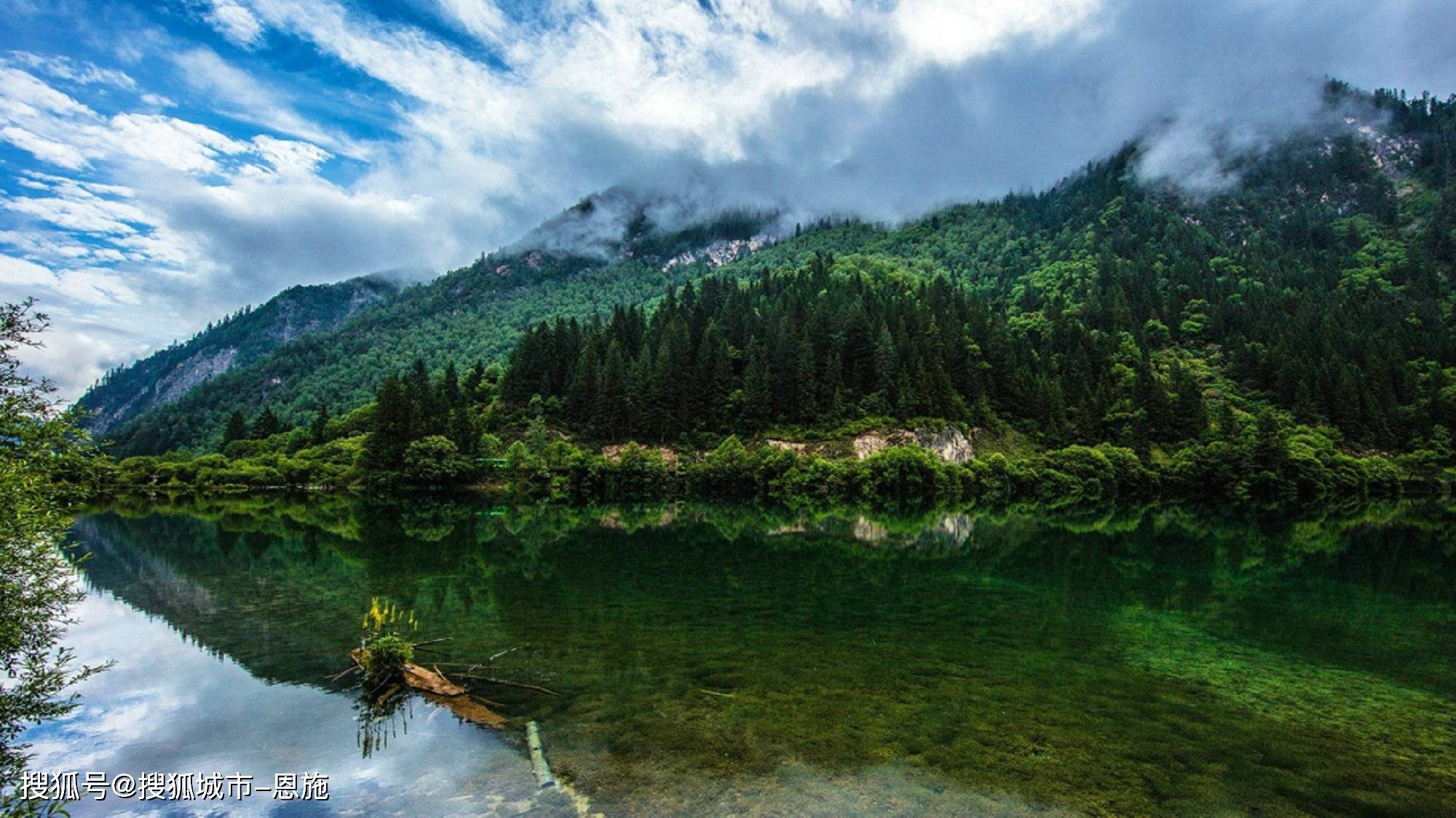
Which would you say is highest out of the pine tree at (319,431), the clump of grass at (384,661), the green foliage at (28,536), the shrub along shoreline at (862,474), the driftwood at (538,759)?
the pine tree at (319,431)

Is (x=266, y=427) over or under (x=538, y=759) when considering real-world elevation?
over

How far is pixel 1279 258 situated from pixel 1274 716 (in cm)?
22702

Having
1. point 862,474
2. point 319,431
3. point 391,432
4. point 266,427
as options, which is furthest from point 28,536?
point 266,427

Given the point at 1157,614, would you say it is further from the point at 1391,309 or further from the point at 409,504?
the point at 1391,309

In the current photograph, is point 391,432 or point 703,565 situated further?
point 391,432

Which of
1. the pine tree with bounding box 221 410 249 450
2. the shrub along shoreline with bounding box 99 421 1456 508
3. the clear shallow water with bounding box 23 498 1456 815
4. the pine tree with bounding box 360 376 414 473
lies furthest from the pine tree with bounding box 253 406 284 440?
the clear shallow water with bounding box 23 498 1456 815

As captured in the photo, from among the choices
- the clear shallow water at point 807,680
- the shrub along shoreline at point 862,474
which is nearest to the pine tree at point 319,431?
the shrub along shoreline at point 862,474

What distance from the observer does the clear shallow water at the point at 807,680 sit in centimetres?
1233

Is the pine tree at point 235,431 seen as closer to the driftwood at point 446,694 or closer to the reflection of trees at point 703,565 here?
the reflection of trees at point 703,565

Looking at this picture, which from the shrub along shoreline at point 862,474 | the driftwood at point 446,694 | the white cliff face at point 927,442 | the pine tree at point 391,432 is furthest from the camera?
the white cliff face at point 927,442

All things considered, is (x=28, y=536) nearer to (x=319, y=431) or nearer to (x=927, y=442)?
(x=927, y=442)

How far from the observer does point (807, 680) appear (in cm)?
1806

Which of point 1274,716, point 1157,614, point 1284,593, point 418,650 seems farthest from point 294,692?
point 1284,593

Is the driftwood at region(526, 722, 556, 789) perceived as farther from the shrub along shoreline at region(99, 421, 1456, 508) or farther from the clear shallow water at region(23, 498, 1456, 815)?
the shrub along shoreline at region(99, 421, 1456, 508)
